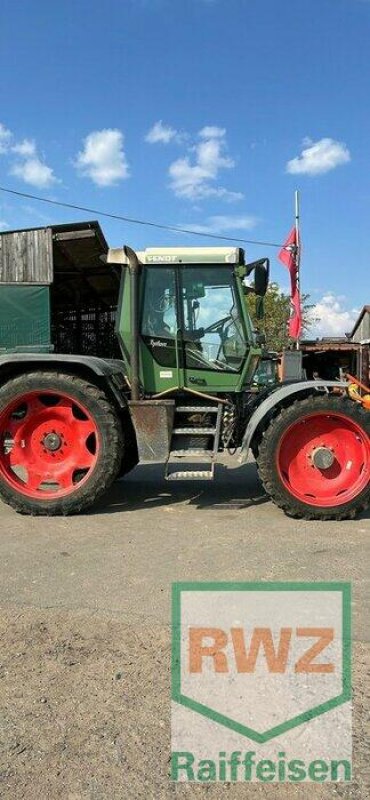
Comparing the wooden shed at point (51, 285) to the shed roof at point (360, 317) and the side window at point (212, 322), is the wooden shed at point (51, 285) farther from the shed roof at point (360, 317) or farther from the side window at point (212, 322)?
the shed roof at point (360, 317)

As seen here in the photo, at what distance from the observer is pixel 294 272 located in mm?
17938

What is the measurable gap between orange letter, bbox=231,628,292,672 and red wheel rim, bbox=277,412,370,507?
2.19m

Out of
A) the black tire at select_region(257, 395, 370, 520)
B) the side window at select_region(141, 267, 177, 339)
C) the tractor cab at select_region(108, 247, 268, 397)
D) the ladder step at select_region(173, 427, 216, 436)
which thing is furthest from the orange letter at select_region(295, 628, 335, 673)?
the side window at select_region(141, 267, 177, 339)

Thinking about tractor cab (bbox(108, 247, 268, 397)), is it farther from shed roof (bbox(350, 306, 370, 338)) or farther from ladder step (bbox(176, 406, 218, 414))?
shed roof (bbox(350, 306, 370, 338))

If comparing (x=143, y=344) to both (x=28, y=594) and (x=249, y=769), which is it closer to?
(x=28, y=594)

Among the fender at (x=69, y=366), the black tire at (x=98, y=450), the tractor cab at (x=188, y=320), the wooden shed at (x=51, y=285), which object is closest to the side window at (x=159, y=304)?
the tractor cab at (x=188, y=320)

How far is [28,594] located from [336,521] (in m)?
2.75

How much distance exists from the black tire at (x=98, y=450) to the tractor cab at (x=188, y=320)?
19.0 inches

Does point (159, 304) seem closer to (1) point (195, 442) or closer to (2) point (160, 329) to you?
(2) point (160, 329)

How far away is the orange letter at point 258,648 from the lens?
2.69m

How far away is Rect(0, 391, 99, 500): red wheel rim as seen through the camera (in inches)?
211

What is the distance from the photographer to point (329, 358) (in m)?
22.9

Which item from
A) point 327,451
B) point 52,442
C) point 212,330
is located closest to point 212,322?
point 212,330

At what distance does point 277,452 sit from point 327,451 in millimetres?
460
